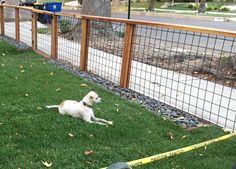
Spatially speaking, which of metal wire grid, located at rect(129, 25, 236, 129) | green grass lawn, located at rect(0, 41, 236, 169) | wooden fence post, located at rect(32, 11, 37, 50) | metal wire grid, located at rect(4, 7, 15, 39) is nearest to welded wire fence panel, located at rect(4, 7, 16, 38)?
metal wire grid, located at rect(4, 7, 15, 39)

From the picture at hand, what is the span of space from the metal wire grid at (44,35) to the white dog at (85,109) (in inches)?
180

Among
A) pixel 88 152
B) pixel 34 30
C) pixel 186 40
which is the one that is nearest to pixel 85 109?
pixel 88 152

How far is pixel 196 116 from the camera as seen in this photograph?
502cm

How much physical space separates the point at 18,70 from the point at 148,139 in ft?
12.0

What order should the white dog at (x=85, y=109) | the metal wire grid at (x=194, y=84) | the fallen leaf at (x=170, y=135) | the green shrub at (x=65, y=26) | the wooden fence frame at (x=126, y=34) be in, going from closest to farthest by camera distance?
the fallen leaf at (x=170, y=135) → the white dog at (x=85, y=109) → the wooden fence frame at (x=126, y=34) → the metal wire grid at (x=194, y=84) → the green shrub at (x=65, y=26)

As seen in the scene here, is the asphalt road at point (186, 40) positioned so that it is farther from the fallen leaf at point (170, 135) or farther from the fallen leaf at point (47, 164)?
the fallen leaf at point (47, 164)

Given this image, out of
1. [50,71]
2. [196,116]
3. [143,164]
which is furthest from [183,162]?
[50,71]

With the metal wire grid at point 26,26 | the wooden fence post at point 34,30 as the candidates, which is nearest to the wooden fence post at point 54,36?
the wooden fence post at point 34,30

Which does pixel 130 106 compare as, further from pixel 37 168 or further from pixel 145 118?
pixel 37 168

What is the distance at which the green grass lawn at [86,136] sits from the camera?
3.48m

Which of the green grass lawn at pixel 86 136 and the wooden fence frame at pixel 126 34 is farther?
the wooden fence frame at pixel 126 34

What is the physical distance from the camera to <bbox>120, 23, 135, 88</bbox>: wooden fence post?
5.91m

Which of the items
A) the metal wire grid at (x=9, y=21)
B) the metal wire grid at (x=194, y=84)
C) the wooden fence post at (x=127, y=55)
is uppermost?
the wooden fence post at (x=127, y=55)

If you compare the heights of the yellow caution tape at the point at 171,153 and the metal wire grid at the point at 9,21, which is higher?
the yellow caution tape at the point at 171,153
